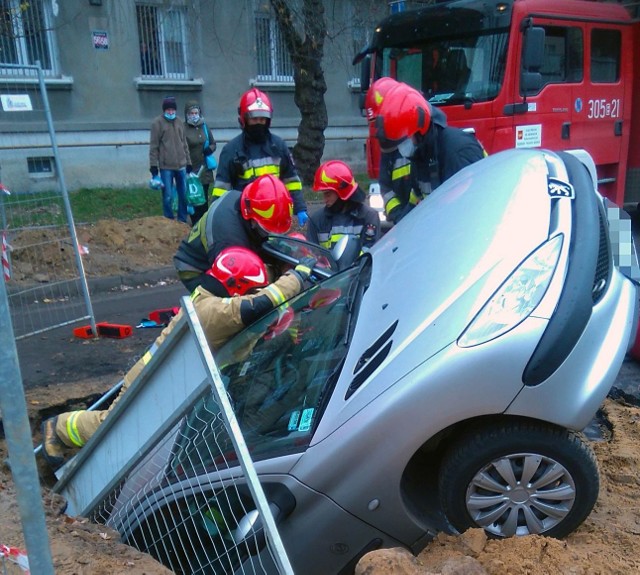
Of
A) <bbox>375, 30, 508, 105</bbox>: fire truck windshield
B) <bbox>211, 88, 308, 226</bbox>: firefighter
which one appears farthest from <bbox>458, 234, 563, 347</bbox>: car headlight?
<bbox>375, 30, 508, 105</bbox>: fire truck windshield

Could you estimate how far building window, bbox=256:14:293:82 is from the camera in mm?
16250

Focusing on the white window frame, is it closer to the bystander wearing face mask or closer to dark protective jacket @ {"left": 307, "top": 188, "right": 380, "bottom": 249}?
the bystander wearing face mask

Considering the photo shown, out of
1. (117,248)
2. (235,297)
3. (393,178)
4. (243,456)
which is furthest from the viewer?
(117,248)

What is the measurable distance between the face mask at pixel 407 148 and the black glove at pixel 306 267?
3.97 ft

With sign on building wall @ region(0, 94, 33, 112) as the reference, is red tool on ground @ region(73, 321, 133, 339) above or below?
below

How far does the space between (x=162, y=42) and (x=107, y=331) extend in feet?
34.8

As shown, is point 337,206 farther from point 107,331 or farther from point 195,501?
point 195,501

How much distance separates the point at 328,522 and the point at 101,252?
7.12 metres

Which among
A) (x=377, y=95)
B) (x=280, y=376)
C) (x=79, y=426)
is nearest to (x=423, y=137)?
(x=377, y=95)

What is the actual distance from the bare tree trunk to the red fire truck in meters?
3.76

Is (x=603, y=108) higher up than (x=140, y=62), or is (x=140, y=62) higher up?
(x=140, y=62)

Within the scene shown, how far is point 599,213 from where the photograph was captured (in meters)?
2.99

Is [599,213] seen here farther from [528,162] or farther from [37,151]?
[37,151]

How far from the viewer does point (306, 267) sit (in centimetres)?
384
